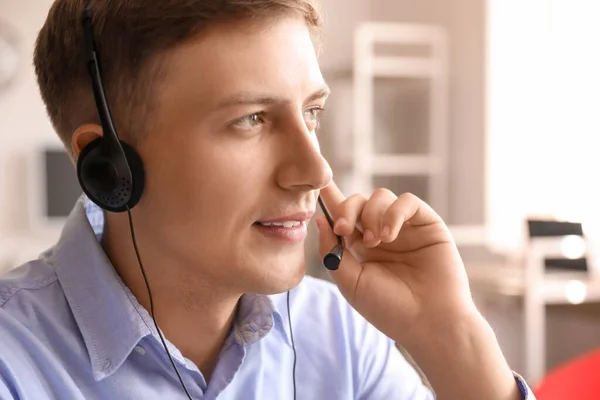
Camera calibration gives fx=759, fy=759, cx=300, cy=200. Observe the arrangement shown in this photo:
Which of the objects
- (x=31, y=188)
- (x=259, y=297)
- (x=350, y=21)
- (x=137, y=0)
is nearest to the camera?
(x=137, y=0)

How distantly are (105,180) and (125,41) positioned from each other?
18 cm

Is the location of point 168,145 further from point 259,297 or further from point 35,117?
point 35,117

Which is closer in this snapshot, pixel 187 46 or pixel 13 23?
pixel 187 46

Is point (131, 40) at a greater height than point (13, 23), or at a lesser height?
lesser

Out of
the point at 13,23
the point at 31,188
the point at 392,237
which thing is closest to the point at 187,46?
the point at 392,237

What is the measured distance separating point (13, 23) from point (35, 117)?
60 cm

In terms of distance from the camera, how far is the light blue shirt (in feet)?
3.07

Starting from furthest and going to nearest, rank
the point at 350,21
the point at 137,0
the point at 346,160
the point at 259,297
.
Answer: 1. the point at 350,21
2. the point at 346,160
3. the point at 259,297
4. the point at 137,0

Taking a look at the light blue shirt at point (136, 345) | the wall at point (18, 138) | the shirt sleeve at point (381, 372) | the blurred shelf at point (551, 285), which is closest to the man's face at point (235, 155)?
the light blue shirt at point (136, 345)

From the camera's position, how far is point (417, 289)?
1137 mm

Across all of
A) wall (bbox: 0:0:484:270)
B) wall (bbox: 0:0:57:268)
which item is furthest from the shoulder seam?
wall (bbox: 0:0:57:268)

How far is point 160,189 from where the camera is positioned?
0.99 meters

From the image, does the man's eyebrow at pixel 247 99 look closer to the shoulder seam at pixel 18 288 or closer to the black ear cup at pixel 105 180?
the black ear cup at pixel 105 180

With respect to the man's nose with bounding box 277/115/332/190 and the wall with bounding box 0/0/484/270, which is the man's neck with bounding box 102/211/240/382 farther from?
the wall with bounding box 0/0/484/270
